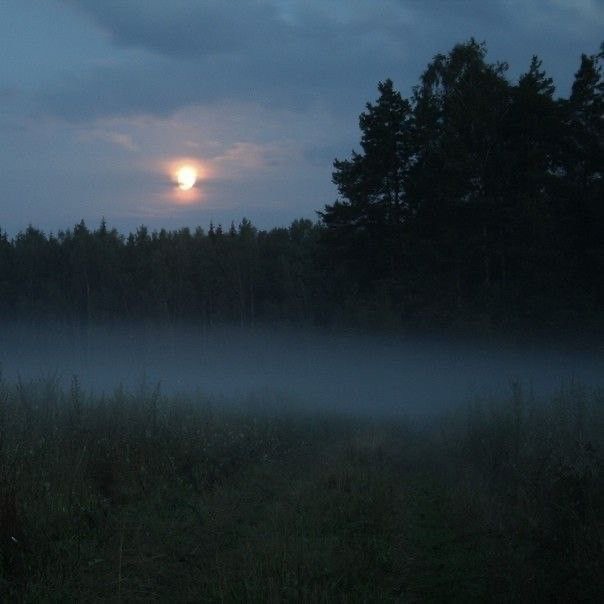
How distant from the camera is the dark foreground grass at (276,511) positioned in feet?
18.7

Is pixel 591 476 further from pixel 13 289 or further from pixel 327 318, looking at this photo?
pixel 13 289

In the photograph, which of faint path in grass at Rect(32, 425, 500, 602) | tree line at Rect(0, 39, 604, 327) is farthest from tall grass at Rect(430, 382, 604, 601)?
tree line at Rect(0, 39, 604, 327)

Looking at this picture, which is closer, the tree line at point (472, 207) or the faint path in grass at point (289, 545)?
the faint path in grass at point (289, 545)

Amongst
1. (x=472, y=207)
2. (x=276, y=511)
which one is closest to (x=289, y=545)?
(x=276, y=511)

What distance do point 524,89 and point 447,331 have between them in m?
12.4

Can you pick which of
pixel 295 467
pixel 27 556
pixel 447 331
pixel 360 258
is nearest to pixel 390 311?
pixel 447 331

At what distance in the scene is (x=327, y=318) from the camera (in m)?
40.8

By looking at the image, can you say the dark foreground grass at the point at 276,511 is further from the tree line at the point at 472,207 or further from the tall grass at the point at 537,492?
the tree line at the point at 472,207

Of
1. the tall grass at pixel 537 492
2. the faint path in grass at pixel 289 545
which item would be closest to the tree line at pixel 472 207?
the tall grass at pixel 537 492

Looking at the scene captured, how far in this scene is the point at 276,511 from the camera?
25.9ft

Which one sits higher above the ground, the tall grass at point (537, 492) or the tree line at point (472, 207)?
the tree line at point (472, 207)

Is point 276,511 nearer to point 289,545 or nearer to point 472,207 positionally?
point 289,545

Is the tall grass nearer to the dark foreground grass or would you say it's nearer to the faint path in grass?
the dark foreground grass

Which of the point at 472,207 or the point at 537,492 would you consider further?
the point at 472,207
